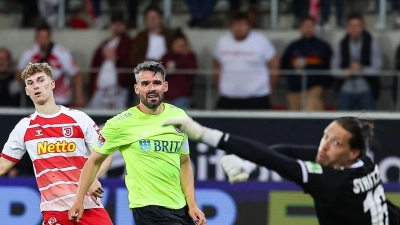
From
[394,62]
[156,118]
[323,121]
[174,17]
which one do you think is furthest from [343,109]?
[156,118]

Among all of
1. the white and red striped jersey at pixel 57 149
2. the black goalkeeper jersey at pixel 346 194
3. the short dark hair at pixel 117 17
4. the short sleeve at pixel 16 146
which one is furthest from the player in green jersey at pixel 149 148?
the short dark hair at pixel 117 17

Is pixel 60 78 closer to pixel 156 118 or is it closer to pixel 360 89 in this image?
pixel 360 89

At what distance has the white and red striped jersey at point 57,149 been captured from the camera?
721 centimetres

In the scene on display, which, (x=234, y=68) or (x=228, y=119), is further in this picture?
(x=228, y=119)

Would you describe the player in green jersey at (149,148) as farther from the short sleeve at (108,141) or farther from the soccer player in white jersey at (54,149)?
the soccer player in white jersey at (54,149)

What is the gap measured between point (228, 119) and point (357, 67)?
1.75 meters

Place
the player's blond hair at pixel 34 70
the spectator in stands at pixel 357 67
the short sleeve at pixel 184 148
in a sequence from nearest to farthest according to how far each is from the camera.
Result: 1. the player's blond hair at pixel 34 70
2. the short sleeve at pixel 184 148
3. the spectator in stands at pixel 357 67

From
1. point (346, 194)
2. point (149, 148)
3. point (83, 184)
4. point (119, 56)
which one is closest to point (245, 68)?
point (119, 56)

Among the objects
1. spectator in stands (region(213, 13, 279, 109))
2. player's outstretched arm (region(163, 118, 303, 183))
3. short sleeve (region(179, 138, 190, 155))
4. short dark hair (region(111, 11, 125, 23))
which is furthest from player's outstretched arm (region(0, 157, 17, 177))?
short dark hair (region(111, 11, 125, 23))

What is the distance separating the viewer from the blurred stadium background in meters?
9.22

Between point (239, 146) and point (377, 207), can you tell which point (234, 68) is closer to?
point (377, 207)

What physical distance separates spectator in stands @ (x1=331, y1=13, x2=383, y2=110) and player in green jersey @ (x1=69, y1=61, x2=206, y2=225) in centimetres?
492

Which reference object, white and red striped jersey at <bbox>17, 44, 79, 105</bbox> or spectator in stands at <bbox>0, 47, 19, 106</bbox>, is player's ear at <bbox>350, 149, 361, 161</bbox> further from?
spectator in stands at <bbox>0, 47, 19, 106</bbox>

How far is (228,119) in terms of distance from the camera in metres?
12.2
